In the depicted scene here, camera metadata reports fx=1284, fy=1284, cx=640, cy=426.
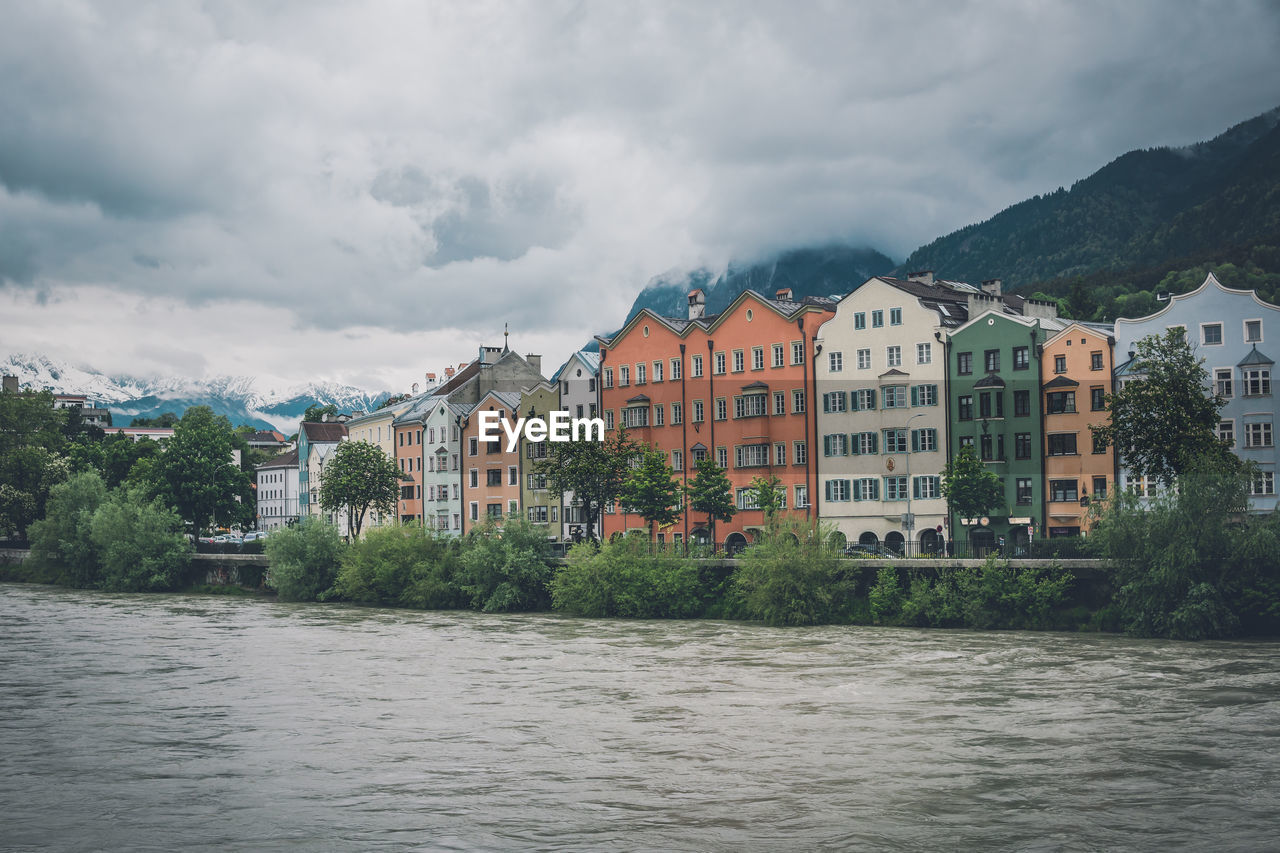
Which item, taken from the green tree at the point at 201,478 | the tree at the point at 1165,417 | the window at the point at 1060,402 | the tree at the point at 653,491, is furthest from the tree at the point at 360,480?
the tree at the point at 1165,417

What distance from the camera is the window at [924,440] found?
256ft

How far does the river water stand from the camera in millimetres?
23594

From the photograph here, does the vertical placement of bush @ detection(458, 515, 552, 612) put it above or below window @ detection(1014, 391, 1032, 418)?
below

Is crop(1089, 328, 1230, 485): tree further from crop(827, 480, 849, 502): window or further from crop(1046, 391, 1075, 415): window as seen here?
crop(827, 480, 849, 502): window

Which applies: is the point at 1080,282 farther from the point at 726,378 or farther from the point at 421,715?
the point at 421,715

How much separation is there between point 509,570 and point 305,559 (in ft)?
61.3

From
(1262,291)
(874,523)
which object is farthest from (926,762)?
(1262,291)

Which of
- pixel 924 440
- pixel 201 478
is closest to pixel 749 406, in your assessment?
pixel 924 440

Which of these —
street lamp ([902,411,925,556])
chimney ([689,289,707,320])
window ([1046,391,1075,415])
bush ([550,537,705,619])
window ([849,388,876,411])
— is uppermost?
chimney ([689,289,707,320])

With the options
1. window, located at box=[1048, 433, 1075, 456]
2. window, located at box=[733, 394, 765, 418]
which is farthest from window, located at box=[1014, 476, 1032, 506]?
window, located at box=[733, 394, 765, 418]

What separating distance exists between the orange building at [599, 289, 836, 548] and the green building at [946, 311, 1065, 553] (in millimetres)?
10407

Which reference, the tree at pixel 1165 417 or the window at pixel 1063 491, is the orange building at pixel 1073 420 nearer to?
the window at pixel 1063 491

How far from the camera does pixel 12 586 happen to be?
324 feet

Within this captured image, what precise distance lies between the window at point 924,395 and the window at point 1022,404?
5070mm
